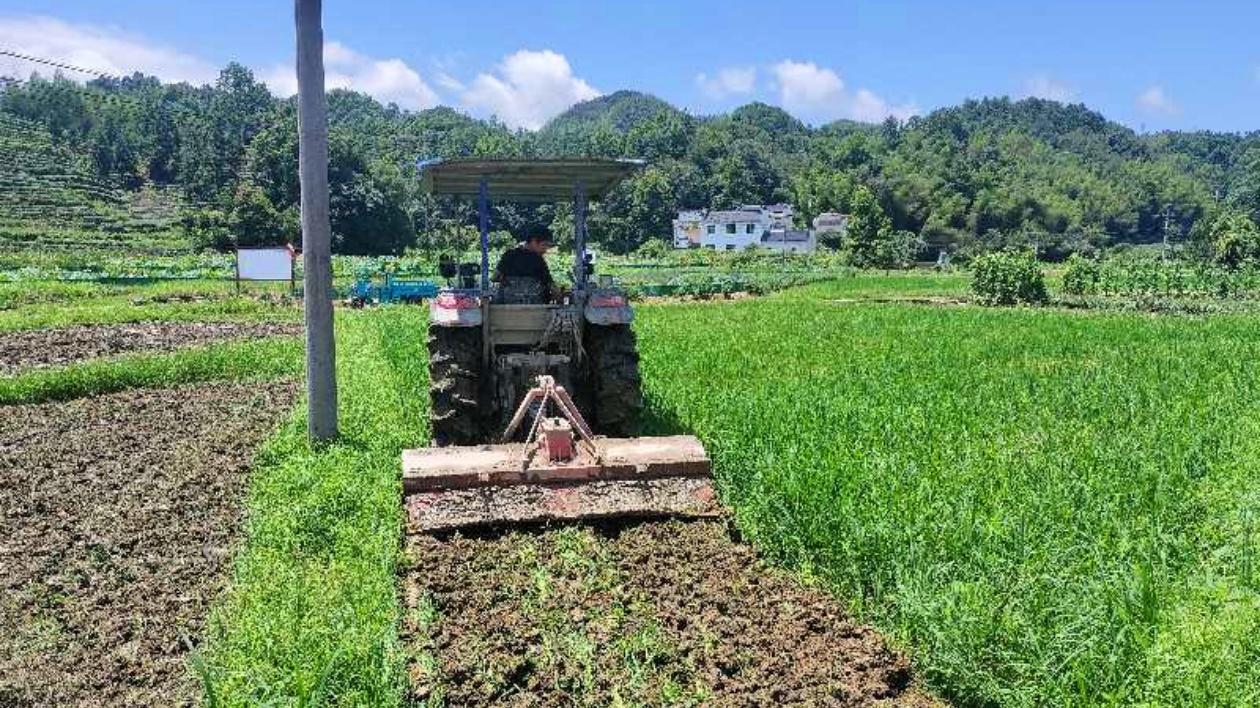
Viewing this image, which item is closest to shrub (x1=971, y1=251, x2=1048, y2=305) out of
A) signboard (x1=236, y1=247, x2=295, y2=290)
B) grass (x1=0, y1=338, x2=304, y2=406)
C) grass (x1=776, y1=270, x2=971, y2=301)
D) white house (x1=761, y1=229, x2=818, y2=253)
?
grass (x1=776, y1=270, x2=971, y2=301)

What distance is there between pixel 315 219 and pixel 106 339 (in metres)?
12.4

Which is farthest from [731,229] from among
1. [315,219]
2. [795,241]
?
[315,219]

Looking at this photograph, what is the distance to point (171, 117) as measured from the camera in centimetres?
9550

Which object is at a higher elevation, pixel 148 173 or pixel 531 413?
pixel 148 173

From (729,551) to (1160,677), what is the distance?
232 cm

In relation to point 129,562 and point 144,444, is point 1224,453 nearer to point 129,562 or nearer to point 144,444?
point 129,562

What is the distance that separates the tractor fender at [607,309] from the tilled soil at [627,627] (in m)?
2.16

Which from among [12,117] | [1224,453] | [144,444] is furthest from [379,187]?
[1224,453]

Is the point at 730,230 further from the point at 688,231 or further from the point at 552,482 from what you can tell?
the point at 552,482

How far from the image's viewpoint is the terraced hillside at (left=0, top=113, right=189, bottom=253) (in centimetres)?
5922

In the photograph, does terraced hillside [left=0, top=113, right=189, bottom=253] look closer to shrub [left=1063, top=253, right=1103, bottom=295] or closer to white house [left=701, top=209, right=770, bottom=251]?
white house [left=701, top=209, right=770, bottom=251]

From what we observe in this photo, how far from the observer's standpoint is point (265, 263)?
2727 centimetres

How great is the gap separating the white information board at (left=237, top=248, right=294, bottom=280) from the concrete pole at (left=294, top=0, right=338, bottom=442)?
2005 centimetres

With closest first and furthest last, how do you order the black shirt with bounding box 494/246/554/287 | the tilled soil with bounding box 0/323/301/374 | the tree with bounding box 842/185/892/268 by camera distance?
the black shirt with bounding box 494/246/554/287, the tilled soil with bounding box 0/323/301/374, the tree with bounding box 842/185/892/268
